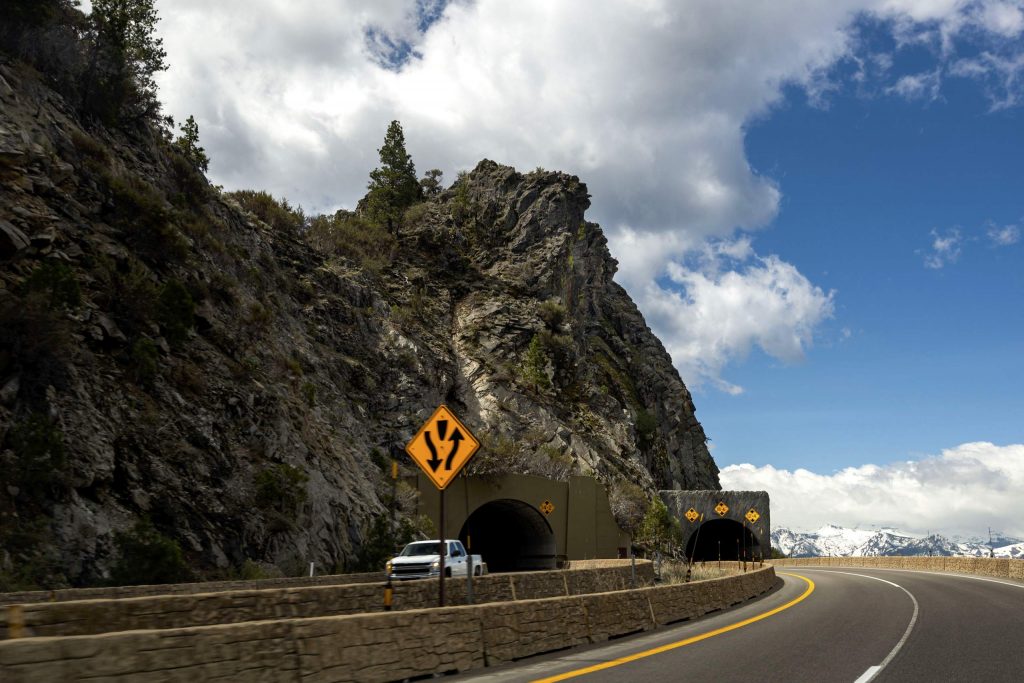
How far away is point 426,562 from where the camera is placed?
24.6 meters

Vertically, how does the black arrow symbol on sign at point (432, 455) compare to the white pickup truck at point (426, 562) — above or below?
above

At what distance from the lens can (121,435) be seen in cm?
2556

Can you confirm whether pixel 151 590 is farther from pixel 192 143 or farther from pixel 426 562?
pixel 192 143

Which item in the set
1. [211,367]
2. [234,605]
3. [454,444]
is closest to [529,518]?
[211,367]

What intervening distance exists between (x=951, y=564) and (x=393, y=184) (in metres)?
61.3

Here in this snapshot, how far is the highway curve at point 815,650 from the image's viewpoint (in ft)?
32.2

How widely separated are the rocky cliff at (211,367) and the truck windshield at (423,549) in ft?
18.8

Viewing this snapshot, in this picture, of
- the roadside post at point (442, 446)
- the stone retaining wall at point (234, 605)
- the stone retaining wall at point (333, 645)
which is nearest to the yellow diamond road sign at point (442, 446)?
the roadside post at point (442, 446)

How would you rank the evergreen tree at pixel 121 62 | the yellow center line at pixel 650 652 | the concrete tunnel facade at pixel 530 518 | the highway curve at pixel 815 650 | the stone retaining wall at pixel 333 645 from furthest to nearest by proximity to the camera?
the concrete tunnel facade at pixel 530 518
the evergreen tree at pixel 121 62
the highway curve at pixel 815 650
the yellow center line at pixel 650 652
the stone retaining wall at pixel 333 645

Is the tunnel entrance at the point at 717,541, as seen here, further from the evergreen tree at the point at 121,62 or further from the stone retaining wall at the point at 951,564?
the evergreen tree at the point at 121,62

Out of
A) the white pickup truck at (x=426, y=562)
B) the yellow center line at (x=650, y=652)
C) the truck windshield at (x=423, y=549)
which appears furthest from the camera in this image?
the truck windshield at (x=423, y=549)

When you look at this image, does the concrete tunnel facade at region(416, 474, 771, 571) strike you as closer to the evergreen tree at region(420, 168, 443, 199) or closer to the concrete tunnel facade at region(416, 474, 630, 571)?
the concrete tunnel facade at region(416, 474, 630, 571)

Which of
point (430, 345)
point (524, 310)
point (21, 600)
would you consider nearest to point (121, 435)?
point (21, 600)

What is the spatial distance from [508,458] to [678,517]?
1187 inches
